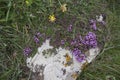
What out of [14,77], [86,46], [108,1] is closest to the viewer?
[14,77]

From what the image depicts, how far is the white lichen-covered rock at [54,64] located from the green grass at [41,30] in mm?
79

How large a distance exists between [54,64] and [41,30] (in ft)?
1.39

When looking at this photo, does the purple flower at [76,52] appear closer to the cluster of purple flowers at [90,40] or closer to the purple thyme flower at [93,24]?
the cluster of purple flowers at [90,40]

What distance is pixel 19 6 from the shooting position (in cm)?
335

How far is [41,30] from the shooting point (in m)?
3.41

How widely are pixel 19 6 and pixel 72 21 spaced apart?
66 cm

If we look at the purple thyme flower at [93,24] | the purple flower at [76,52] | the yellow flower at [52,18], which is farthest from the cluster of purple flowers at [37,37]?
the purple thyme flower at [93,24]

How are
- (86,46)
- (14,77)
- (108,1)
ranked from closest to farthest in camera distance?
(14,77)
(86,46)
(108,1)

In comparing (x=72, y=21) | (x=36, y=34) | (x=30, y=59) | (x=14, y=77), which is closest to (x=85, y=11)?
(x=72, y=21)

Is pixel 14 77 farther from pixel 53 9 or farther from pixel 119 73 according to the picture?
pixel 119 73

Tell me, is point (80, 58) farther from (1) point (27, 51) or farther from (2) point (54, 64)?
(1) point (27, 51)

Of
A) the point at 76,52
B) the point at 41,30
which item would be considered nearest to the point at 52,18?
the point at 41,30

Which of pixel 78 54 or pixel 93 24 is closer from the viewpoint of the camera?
pixel 78 54

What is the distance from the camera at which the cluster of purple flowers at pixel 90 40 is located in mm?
3459
